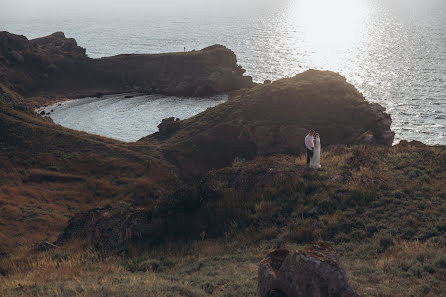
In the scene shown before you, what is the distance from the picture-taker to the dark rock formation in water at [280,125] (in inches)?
2053

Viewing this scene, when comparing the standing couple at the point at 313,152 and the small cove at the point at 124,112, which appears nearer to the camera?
the standing couple at the point at 313,152

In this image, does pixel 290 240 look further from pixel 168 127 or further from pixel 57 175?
pixel 168 127

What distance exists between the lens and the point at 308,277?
10625 millimetres

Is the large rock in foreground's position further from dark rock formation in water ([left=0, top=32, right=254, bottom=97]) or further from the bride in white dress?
dark rock formation in water ([left=0, top=32, right=254, bottom=97])

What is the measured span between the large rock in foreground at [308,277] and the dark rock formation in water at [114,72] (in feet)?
343

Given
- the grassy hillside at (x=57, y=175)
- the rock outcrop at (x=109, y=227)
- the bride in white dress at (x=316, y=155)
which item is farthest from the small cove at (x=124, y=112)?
the bride in white dress at (x=316, y=155)

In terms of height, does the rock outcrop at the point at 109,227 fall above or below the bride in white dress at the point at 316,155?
below

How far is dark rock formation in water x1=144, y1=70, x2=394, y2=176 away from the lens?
5216 centimetres

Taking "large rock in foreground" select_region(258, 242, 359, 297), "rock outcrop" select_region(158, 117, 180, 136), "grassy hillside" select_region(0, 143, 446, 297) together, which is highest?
"large rock in foreground" select_region(258, 242, 359, 297)

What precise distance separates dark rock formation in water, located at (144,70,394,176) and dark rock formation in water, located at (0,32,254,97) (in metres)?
54.5

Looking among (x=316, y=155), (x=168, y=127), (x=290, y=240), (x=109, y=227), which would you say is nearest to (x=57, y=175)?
(x=168, y=127)

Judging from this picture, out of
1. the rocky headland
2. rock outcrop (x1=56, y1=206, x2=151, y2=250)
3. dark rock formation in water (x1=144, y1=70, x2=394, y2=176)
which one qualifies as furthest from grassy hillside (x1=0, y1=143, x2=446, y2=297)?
dark rock formation in water (x1=144, y1=70, x2=394, y2=176)

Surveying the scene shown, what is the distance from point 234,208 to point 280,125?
34.7 metres

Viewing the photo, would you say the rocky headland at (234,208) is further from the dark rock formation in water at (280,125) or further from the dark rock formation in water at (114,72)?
the dark rock formation in water at (114,72)
